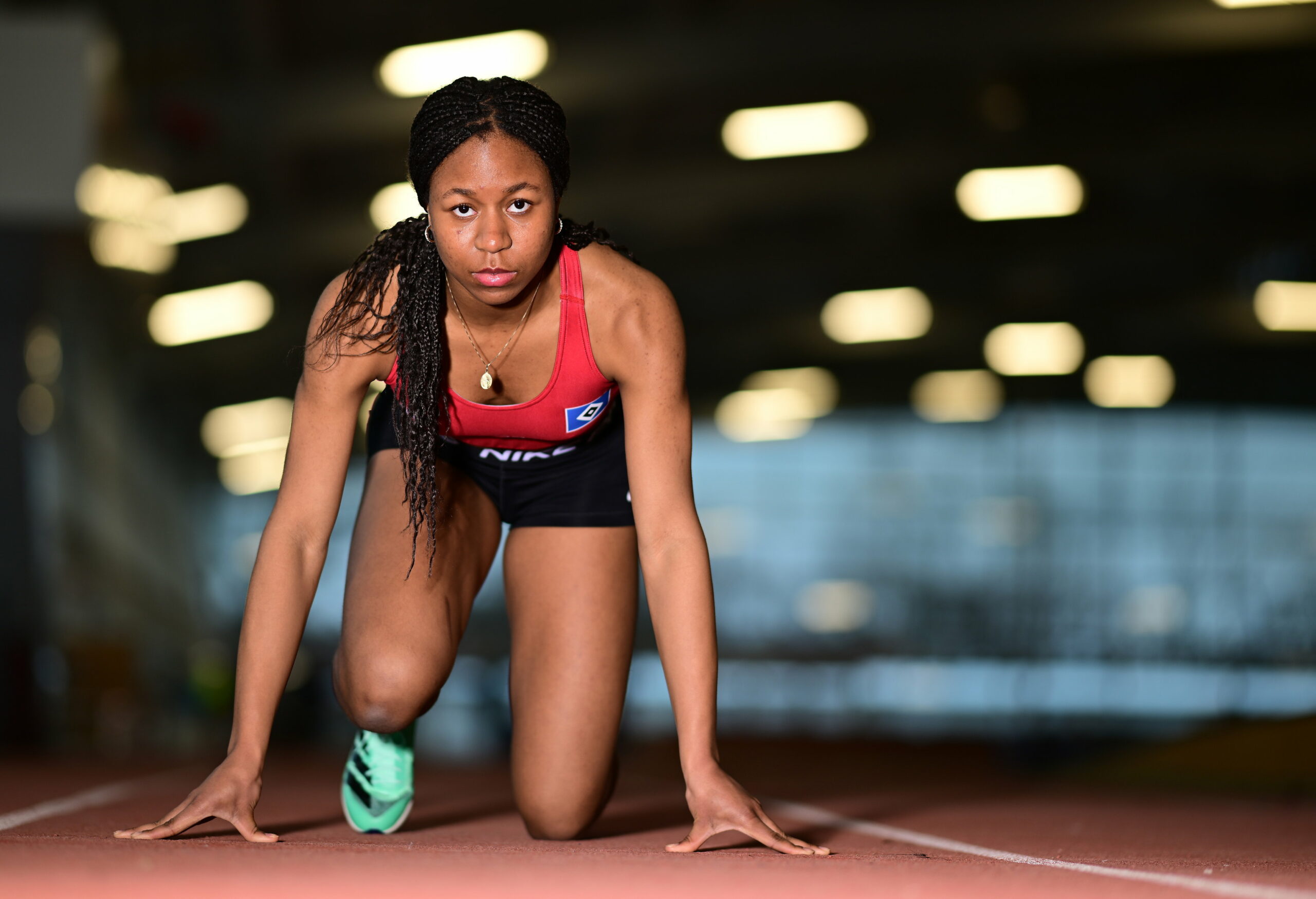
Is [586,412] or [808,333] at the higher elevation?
[808,333]

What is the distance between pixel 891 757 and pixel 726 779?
9.12 m

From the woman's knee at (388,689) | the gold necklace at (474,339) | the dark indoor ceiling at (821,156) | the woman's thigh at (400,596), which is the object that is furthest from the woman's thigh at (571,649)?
the dark indoor ceiling at (821,156)

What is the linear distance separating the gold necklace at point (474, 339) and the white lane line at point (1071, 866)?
1.26m

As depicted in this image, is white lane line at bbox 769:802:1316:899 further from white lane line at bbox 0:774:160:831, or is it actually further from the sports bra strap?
white lane line at bbox 0:774:160:831

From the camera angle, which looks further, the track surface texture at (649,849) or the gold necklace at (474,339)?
the gold necklace at (474,339)

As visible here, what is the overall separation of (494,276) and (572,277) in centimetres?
25

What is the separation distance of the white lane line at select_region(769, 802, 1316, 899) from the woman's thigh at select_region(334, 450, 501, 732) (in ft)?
3.40

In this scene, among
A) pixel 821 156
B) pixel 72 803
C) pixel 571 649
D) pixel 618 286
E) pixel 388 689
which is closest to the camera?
pixel 618 286

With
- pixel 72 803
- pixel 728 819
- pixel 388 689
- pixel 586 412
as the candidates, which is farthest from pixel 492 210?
pixel 72 803

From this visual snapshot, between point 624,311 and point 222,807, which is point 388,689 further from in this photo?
point 624,311

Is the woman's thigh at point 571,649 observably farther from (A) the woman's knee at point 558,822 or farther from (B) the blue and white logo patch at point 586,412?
(B) the blue and white logo patch at point 586,412

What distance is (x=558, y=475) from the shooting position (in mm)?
3131

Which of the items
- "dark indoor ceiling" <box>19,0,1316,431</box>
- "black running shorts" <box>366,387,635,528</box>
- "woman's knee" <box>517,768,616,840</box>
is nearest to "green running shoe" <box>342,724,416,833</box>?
"woman's knee" <box>517,768,616,840</box>

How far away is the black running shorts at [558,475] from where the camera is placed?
3.10 metres
